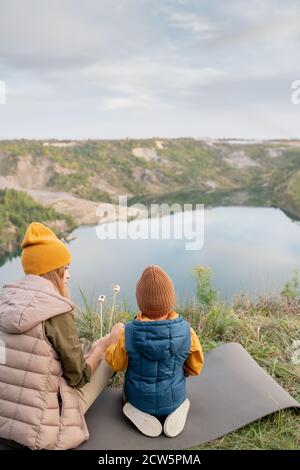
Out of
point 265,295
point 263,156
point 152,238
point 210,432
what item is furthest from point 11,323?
point 263,156

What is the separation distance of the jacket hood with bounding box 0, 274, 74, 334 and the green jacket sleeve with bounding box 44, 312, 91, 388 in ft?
0.12

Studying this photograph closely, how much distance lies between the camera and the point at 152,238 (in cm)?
3369

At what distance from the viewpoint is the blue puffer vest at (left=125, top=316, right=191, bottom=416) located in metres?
1.83

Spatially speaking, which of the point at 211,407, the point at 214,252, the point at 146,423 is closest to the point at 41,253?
the point at 146,423

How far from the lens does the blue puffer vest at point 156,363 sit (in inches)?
72.1

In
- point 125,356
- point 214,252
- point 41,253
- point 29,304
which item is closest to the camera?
point 29,304

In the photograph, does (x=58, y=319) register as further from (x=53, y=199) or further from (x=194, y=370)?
(x=53, y=199)

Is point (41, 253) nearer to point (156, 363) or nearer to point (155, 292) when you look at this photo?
point (155, 292)

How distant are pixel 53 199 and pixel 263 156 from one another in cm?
2736

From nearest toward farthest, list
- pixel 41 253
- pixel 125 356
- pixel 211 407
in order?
1. pixel 41 253
2. pixel 125 356
3. pixel 211 407

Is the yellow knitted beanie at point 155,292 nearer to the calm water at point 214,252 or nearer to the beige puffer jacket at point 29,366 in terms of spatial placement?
the beige puffer jacket at point 29,366

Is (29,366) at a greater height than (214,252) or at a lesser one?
greater

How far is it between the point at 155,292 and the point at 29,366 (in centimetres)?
56

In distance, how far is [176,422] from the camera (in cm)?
204
